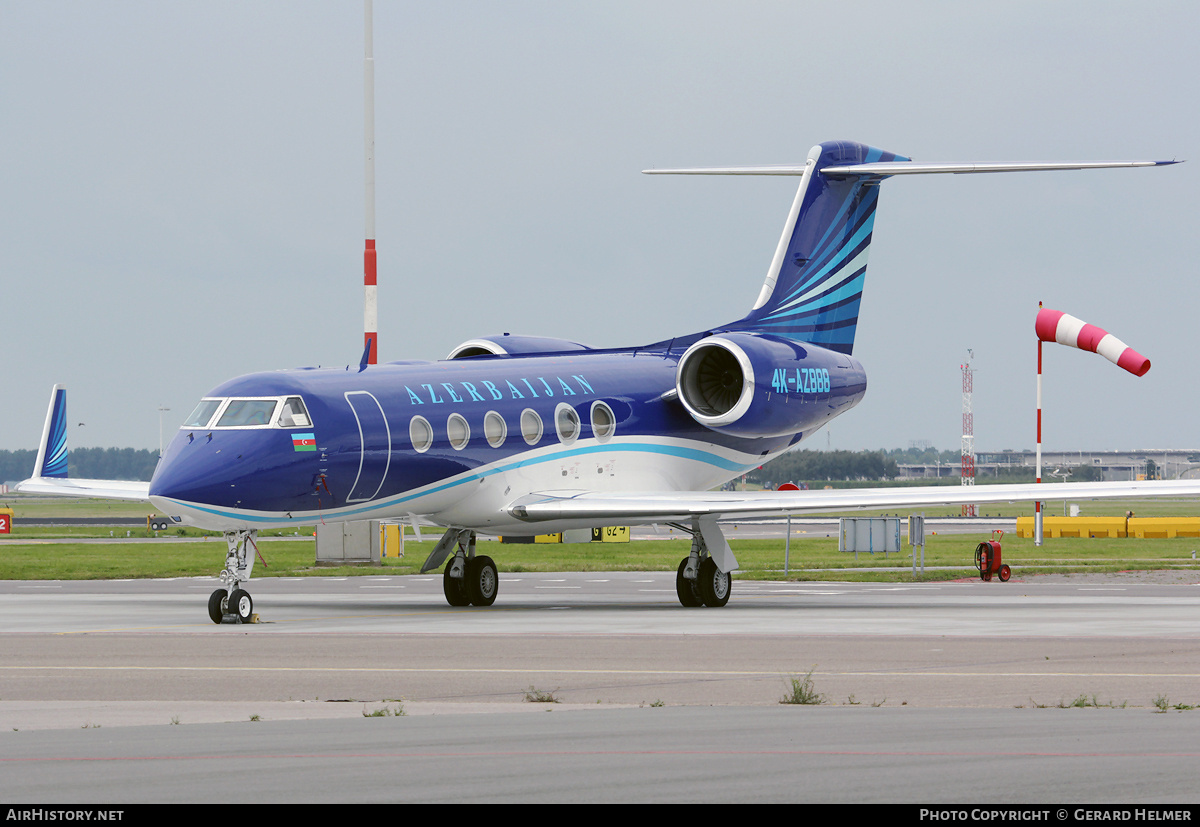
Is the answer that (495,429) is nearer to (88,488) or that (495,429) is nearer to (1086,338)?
(88,488)

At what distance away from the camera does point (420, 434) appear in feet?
91.4

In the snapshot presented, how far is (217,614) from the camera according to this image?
25.1 m

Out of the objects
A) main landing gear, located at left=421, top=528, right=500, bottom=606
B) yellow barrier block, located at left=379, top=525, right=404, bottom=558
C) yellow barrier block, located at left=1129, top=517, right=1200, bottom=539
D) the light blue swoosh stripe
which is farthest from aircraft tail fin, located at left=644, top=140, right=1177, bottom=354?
yellow barrier block, located at left=1129, top=517, right=1200, bottom=539

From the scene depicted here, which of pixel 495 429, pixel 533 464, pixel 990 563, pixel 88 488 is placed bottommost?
pixel 990 563

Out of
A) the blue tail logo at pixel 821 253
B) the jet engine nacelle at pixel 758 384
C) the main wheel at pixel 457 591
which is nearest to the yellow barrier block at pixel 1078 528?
the blue tail logo at pixel 821 253

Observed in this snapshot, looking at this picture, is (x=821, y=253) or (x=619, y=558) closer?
(x=821, y=253)

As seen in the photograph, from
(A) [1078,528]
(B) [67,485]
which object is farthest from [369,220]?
(A) [1078,528]

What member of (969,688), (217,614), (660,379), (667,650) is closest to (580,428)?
(660,379)

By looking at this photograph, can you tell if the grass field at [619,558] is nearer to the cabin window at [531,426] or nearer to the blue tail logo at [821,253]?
the blue tail logo at [821,253]

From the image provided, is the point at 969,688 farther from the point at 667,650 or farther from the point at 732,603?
the point at 732,603

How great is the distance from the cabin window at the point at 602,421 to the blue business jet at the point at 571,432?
5 centimetres

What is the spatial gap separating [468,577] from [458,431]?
3.30 metres

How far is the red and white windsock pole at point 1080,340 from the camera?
140 ft

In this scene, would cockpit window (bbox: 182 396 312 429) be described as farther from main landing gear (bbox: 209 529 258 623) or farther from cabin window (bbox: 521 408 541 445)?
cabin window (bbox: 521 408 541 445)
